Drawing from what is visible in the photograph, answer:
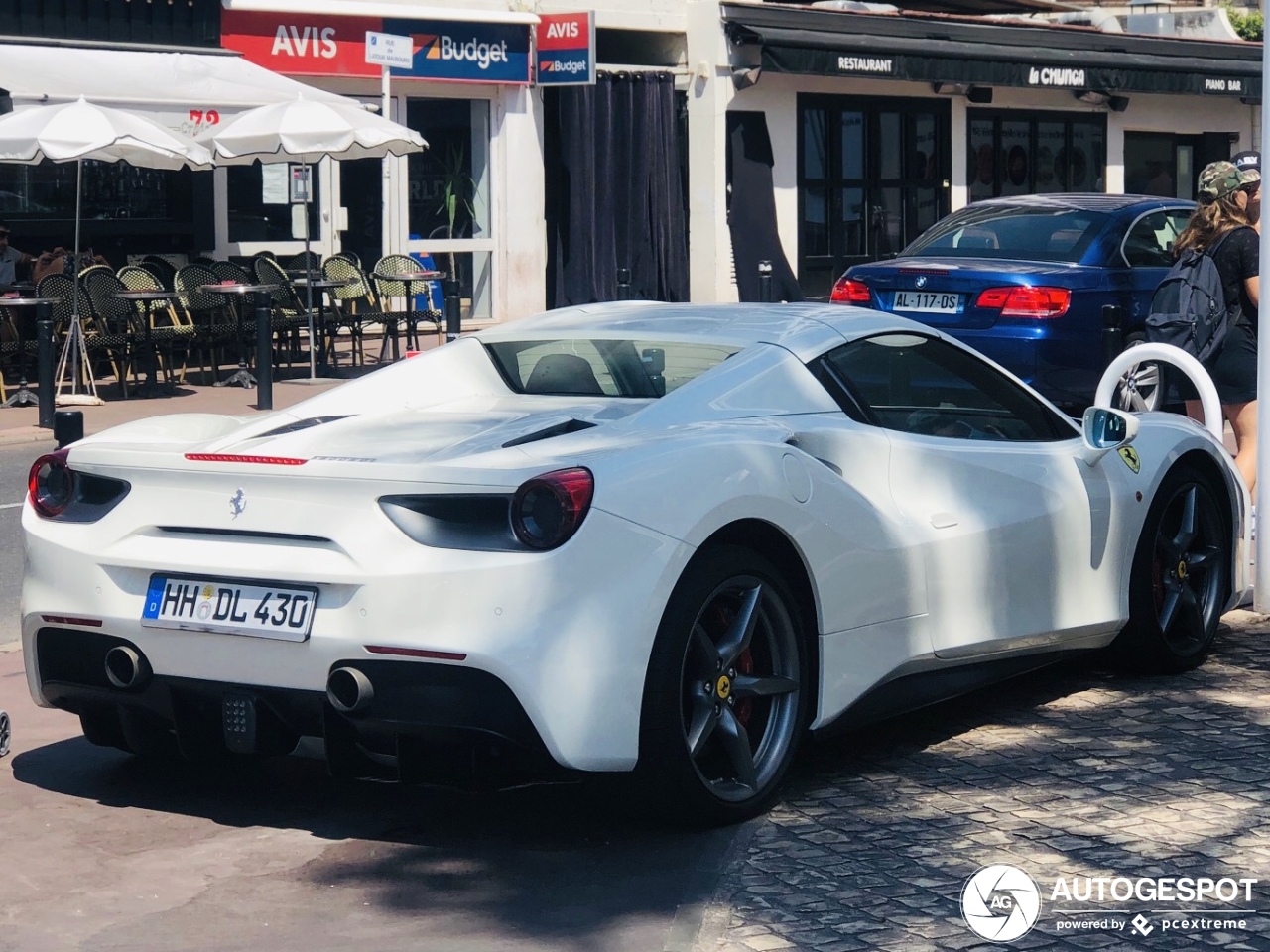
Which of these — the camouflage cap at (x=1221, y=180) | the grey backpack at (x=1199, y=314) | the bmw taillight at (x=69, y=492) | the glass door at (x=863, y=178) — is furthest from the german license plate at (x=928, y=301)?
the glass door at (x=863, y=178)

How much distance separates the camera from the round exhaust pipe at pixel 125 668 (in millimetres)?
4609

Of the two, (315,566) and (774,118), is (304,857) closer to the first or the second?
(315,566)

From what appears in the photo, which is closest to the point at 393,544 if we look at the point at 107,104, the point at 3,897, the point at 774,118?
the point at 3,897

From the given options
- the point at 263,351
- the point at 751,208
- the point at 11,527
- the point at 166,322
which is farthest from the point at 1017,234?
the point at 751,208

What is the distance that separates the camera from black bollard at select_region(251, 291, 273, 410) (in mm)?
15328

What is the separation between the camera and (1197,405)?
8625mm

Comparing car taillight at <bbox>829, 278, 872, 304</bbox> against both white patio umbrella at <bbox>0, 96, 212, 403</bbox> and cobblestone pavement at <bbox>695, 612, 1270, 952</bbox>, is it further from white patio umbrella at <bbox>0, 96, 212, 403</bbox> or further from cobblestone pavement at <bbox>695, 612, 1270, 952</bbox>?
cobblestone pavement at <bbox>695, 612, 1270, 952</bbox>

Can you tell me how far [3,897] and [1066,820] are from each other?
254 cm

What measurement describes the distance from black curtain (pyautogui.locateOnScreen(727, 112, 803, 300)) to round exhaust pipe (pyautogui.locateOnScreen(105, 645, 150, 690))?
2125 cm

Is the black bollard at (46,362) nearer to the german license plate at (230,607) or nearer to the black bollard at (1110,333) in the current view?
the black bollard at (1110,333)

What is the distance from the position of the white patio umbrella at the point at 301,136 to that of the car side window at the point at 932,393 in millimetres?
11402

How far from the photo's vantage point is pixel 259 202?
20844 mm

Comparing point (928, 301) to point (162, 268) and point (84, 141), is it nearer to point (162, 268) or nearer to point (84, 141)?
point (84, 141)

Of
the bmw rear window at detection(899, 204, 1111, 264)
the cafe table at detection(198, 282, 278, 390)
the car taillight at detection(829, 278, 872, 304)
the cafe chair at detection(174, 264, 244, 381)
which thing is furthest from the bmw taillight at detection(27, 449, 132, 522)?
the cafe chair at detection(174, 264, 244, 381)
